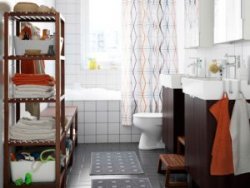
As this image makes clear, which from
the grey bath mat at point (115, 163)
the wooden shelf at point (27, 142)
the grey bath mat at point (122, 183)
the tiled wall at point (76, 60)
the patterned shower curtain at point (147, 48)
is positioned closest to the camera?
the wooden shelf at point (27, 142)

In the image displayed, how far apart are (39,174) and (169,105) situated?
1.72 m

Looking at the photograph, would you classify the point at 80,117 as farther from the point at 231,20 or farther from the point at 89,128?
the point at 231,20

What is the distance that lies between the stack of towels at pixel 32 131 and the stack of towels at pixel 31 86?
222 millimetres

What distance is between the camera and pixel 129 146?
530cm

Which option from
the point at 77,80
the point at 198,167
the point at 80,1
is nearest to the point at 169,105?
the point at 198,167

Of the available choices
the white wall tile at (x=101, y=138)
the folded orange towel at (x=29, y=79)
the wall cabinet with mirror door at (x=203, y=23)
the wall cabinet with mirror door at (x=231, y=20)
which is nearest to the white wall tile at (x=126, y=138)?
the white wall tile at (x=101, y=138)

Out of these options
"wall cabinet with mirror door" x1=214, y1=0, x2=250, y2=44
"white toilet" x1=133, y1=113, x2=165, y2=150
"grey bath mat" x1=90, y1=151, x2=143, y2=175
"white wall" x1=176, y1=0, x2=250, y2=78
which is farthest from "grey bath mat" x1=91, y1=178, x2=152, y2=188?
"wall cabinet with mirror door" x1=214, y1=0, x2=250, y2=44

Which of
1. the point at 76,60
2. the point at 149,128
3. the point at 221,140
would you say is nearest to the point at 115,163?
the point at 149,128

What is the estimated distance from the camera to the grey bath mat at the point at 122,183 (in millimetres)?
3523

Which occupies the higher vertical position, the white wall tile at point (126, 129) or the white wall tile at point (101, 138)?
the white wall tile at point (126, 129)

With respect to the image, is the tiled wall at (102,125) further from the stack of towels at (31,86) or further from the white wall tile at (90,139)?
the stack of towels at (31,86)

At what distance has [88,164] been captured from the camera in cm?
434

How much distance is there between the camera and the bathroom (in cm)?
285

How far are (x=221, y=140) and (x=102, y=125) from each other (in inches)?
122
